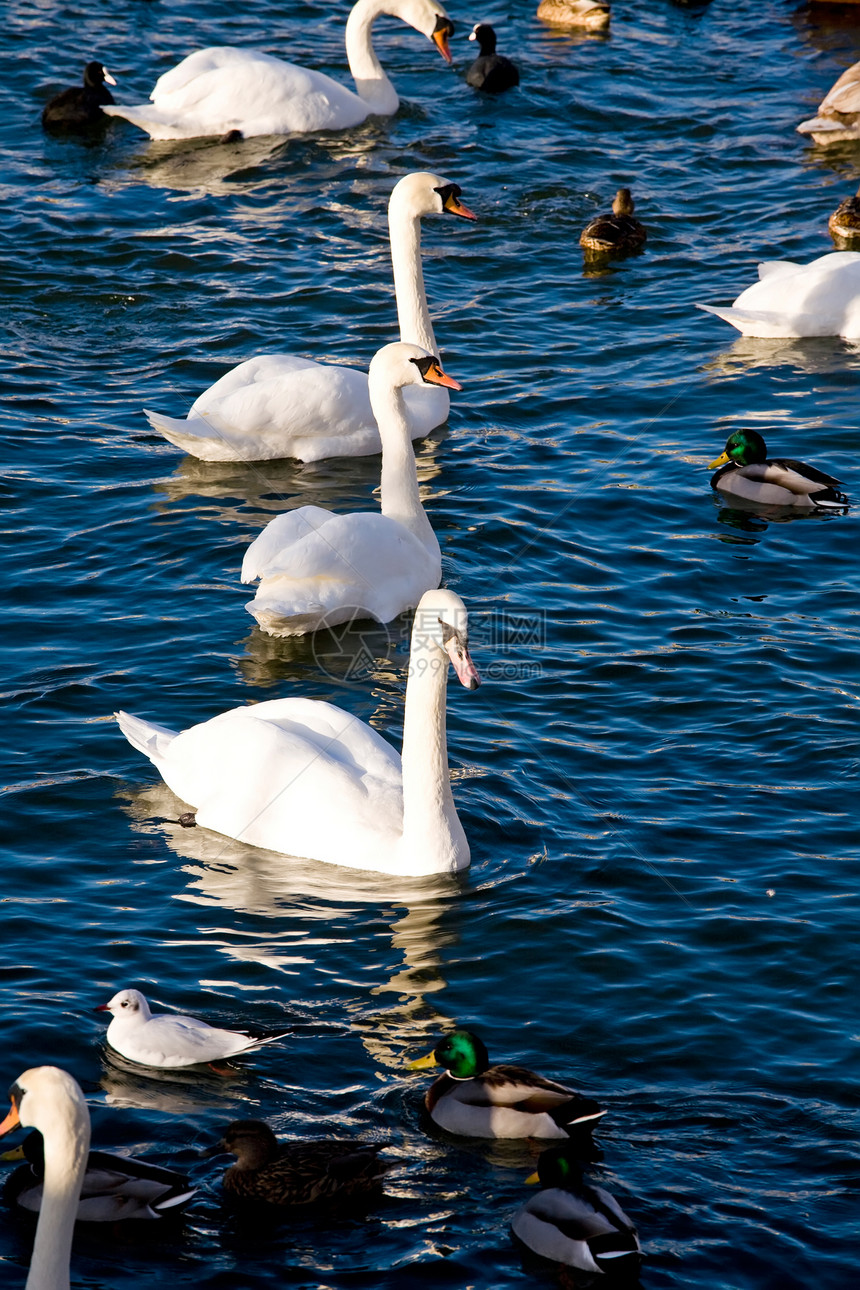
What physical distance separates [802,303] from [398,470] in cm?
473

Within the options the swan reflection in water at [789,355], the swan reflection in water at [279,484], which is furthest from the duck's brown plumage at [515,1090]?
the swan reflection in water at [789,355]

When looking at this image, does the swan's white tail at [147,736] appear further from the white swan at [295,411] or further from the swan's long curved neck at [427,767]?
the white swan at [295,411]

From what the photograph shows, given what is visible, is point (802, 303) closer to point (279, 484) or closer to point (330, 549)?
point (279, 484)

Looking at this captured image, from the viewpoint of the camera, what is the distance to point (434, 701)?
7883 millimetres

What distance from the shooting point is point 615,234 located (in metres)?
15.5

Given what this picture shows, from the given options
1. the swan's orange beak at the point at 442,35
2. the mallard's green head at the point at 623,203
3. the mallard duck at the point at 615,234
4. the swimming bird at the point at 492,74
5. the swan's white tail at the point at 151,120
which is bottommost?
the mallard duck at the point at 615,234

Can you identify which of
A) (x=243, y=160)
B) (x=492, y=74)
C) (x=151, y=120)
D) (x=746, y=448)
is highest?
(x=492, y=74)

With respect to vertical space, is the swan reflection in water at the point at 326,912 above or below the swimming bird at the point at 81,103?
below

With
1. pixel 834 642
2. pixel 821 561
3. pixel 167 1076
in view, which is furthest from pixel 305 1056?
pixel 821 561

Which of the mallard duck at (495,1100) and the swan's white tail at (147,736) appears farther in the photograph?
the swan's white tail at (147,736)

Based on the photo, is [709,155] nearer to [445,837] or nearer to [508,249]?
[508,249]

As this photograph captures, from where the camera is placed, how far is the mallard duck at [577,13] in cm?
2175

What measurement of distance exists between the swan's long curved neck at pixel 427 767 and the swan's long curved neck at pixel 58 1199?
120 inches

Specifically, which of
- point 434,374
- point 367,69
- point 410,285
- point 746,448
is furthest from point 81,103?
point 746,448
